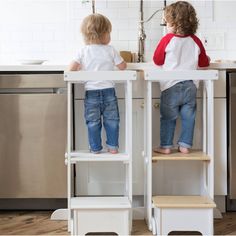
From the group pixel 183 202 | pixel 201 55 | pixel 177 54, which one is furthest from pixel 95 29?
pixel 183 202

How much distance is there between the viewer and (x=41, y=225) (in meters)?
2.91

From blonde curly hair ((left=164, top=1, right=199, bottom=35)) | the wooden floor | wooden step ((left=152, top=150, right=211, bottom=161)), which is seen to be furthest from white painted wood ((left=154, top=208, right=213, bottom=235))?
blonde curly hair ((left=164, top=1, right=199, bottom=35))

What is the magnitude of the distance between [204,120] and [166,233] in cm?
69

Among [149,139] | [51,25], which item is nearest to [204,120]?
[149,139]

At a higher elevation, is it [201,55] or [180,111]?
[201,55]

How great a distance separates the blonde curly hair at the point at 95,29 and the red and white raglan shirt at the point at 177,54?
318 millimetres

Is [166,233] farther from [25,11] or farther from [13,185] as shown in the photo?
[25,11]

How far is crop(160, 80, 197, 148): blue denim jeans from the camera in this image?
289 centimetres

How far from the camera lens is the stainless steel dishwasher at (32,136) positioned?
3.04 meters

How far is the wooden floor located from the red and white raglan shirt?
2.58 feet

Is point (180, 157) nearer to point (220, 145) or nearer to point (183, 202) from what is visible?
point (183, 202)

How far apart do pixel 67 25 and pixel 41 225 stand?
4.87 feet

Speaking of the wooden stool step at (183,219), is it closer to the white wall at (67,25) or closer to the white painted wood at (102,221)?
the white painted wood at (102,221)

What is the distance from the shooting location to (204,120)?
3.00 metres
